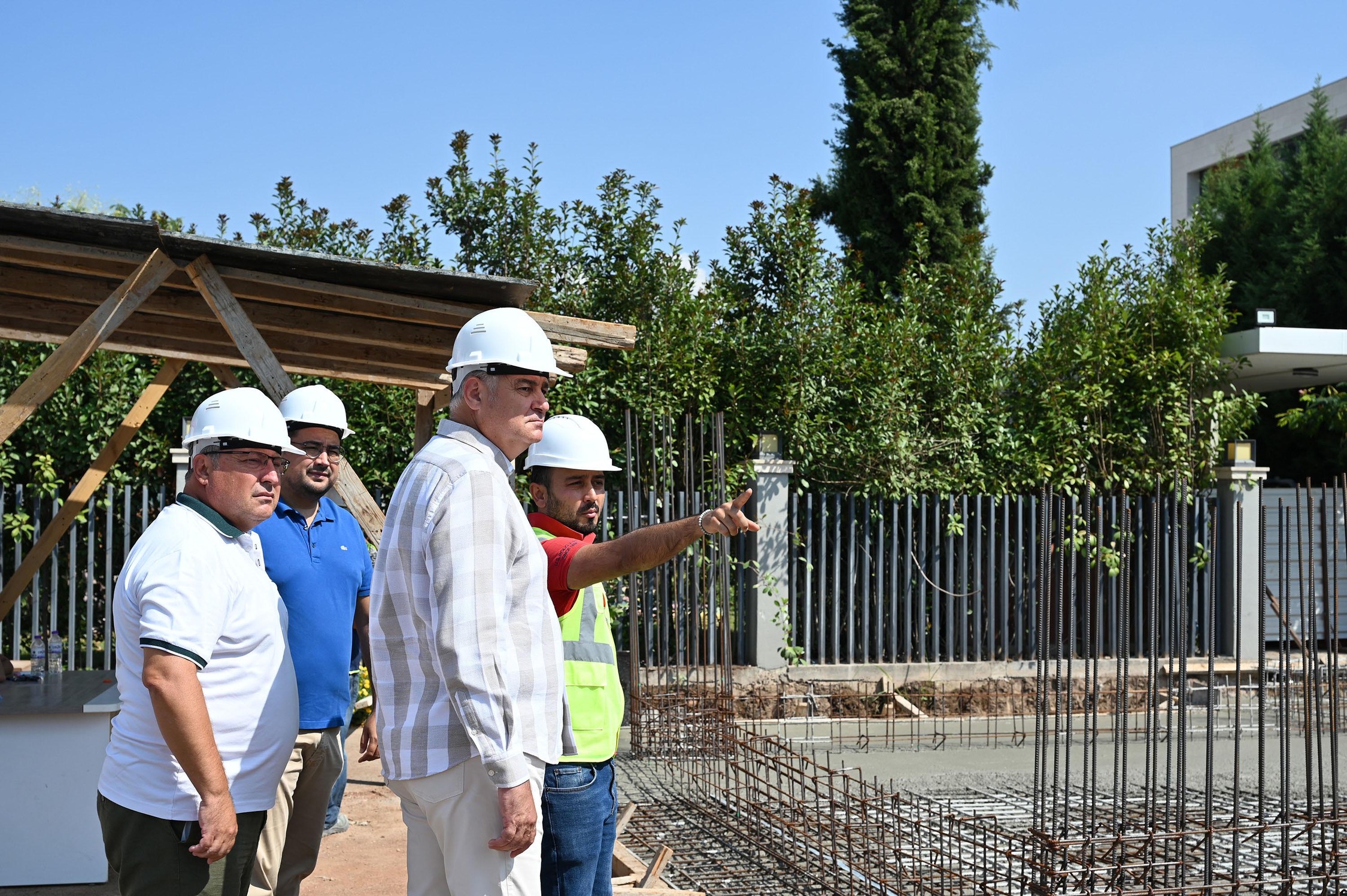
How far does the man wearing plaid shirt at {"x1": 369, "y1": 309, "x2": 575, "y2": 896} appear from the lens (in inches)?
90.1

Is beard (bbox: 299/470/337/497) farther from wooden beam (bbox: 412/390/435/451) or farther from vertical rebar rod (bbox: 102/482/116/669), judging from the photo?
vertical rebar rod (bbox: 102/482/116/669)

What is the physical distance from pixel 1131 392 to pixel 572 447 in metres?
9.90

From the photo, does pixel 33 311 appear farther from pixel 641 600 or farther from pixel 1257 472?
pixel 1257 472

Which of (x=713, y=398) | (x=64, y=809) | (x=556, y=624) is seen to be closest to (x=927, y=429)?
(x=713, y=398)

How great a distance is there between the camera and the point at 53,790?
4.59 metres

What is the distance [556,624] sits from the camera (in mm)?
2588

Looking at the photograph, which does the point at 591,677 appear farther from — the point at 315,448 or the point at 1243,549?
the point at 1243,549

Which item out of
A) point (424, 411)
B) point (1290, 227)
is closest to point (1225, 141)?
point (1290, 227)

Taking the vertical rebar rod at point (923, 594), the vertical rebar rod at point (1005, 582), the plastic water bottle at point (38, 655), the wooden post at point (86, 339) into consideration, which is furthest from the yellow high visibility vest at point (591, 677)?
the vertical rebar rod at point (1005, 582)

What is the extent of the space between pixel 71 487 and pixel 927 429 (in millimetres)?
7356

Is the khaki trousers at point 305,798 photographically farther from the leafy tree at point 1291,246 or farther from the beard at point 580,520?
the leafy tree at point 1291,246

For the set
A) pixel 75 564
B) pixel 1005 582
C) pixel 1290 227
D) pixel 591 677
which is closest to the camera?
pixel 591 677

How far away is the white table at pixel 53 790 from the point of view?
180 inches

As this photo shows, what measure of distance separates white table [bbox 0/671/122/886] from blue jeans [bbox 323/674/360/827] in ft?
2.85
